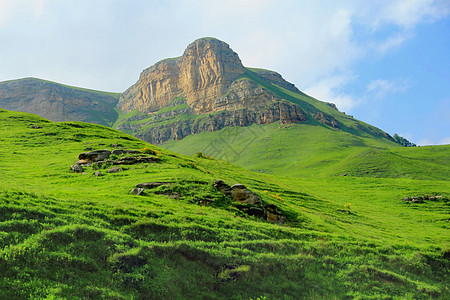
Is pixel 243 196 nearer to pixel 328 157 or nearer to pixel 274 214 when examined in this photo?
pixel 274 214

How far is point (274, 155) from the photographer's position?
6038 inches

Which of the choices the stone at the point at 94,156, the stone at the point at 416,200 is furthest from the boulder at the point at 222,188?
the stone at the point at 416,200

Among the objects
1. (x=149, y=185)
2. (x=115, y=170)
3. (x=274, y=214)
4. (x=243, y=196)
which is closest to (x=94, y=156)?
(x=115, y=170)

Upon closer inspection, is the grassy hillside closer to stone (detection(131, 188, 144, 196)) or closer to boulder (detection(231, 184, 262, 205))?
stone (detection(131, 188, 144, 196))

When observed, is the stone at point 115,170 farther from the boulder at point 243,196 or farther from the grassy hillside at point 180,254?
the boulder at point 243,196

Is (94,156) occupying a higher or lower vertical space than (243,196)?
higher

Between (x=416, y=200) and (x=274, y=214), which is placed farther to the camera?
(x=416, y=200)

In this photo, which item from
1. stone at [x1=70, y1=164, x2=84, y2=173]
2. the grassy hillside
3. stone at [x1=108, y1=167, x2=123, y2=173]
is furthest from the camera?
stone at [x1=70, y1=164, x2=84, y2=173]

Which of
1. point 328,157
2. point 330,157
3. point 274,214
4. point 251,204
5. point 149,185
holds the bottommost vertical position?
point 274,214

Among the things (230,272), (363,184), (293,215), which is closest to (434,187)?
(363,184)

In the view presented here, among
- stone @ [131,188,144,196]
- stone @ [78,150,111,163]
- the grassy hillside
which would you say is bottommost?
the grassy hillside

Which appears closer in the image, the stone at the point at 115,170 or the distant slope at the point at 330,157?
the stone at the point at 115,170

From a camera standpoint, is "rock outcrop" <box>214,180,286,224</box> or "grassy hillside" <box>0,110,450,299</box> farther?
"rock outcrop" <box>214,180,286,224</box>

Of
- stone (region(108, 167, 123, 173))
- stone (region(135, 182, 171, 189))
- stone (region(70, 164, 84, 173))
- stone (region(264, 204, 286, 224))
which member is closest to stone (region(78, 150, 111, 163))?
stone (region(70, 164, 84, 173))
